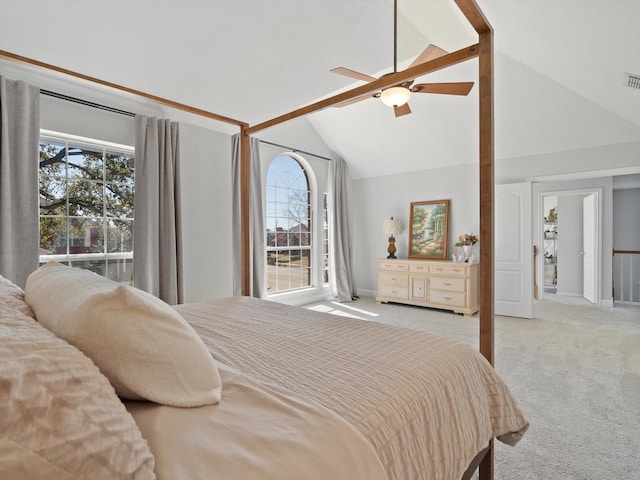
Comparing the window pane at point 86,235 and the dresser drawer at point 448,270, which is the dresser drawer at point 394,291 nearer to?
the dresser drawer at point 448,270

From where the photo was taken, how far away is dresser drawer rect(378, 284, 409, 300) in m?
5.46

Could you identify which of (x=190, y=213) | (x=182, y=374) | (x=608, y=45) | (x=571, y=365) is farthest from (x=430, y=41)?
(x=182, y=374)

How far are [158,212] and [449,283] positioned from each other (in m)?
4.05

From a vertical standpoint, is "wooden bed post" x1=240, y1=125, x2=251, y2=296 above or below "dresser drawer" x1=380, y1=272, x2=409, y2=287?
above

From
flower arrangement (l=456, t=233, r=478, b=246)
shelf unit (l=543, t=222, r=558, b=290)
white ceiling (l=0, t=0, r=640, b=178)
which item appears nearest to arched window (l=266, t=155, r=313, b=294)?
white ceiling (l=0, t=0, r=640, b=178)

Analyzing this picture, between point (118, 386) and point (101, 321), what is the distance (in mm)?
155

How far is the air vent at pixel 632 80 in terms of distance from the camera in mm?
3082

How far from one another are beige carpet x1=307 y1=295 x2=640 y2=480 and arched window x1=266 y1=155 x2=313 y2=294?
1.29 m

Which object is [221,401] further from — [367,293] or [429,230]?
[367,293]

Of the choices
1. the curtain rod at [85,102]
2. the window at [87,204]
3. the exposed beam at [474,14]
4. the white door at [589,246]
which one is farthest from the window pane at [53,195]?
the white door at [589,246]

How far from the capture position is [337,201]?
20.1 feet

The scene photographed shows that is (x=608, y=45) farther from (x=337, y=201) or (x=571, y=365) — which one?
(x=337, y=201)

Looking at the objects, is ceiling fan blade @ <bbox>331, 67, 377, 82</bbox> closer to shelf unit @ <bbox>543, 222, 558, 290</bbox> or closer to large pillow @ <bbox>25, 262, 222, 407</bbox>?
large pillow @ <bbox>25, 262, 222, 407</bbox>

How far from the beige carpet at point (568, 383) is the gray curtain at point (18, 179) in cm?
356
